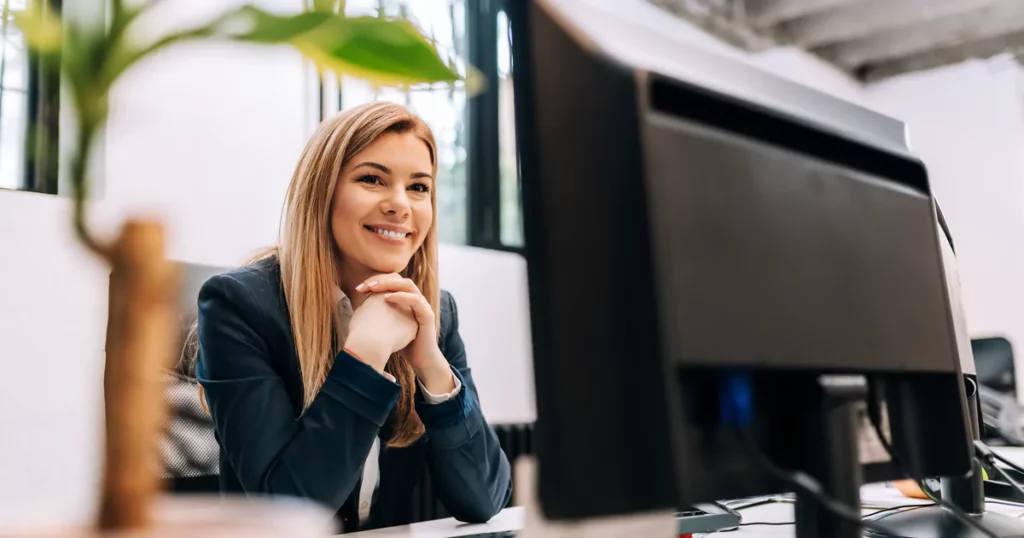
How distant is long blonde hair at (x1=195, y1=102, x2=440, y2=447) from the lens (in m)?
1.27

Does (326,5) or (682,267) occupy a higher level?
(326,5)

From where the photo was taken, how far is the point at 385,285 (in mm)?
1246

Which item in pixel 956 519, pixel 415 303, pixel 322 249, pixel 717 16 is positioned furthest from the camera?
pixel 717 16

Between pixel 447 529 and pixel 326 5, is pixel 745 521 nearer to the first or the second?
pixel 447 529

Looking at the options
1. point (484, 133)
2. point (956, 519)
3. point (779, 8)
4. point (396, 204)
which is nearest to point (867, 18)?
point (779, 8)

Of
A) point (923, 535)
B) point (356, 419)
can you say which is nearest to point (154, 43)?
point (356, 419)

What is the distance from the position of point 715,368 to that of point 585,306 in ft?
0.33

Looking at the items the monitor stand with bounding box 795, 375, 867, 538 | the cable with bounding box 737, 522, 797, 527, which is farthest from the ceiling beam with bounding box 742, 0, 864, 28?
the monitor stand with bounding box 795, 375, 867, 538

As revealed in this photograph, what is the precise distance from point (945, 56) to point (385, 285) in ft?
15.2

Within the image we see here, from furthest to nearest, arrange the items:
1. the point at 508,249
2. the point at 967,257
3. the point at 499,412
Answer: the point at 967,257, the point at 508,249, the point at 499,412

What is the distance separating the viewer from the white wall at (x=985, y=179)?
4.47m

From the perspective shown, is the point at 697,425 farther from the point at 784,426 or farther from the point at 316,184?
the point at 316,184

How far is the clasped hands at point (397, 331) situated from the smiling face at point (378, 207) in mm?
137

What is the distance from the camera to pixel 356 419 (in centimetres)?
105
